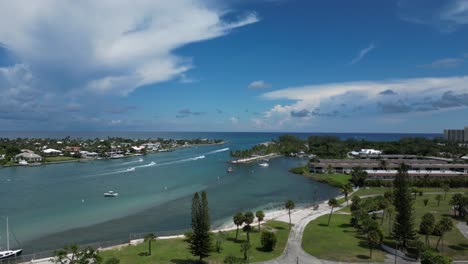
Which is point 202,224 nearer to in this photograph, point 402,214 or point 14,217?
point 402,214

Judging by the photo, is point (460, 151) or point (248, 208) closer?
point (248, 208)

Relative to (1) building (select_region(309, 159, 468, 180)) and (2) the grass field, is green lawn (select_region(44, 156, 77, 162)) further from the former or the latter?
(2) the grass field

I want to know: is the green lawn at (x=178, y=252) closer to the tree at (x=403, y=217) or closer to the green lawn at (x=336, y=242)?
the green lawn at (x=336, y=242)

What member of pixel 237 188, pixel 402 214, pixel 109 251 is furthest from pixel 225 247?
pixel 237 188

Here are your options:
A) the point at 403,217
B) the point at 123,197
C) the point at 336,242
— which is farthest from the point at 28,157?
the point at 403,217

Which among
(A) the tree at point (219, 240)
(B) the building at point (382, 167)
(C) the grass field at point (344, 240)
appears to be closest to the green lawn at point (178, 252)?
(A) the tree at point (219, 240)
